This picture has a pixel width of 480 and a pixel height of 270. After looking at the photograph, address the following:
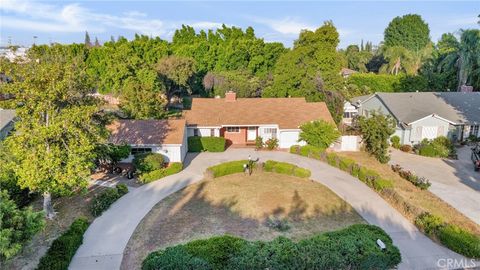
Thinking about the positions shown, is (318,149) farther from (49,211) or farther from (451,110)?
(49,211)

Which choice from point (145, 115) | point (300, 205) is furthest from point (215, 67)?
point (300, 205)

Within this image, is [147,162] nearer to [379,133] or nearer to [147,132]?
[147,132]

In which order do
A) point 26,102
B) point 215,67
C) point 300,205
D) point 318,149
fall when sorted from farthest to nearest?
1. point 215,67
2. point 318,149
3. point 300,205
4. point 26,102

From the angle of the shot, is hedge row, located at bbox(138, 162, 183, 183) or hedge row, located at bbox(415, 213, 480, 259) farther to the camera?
hedge row, located at bbox(138, 162, 183, 183)

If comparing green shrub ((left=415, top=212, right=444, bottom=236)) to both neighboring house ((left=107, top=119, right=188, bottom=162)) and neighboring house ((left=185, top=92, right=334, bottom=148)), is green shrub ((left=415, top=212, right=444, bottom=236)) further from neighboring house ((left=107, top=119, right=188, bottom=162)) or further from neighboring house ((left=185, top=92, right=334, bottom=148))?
neighboring house ((left=107, top=119, right=188, bottom=162))

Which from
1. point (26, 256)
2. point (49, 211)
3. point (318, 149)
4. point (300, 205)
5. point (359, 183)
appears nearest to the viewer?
point (26, 256)

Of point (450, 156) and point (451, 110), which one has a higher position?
point (451, 110)

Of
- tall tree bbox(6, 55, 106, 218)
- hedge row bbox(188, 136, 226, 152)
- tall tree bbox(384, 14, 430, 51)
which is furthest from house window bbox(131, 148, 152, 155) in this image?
tall tree bbox(384, 14, 430, 51)
